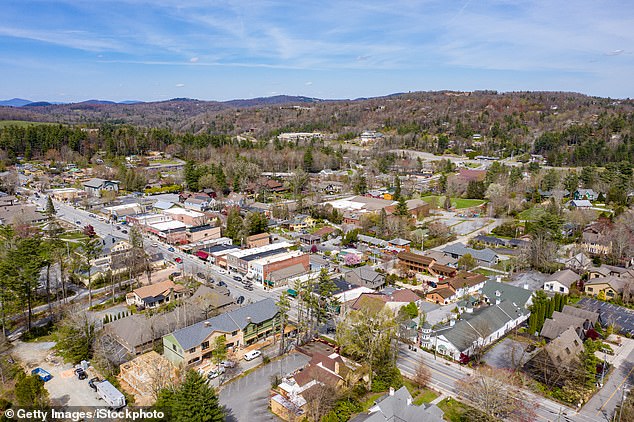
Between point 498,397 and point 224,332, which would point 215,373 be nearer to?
point 224,332

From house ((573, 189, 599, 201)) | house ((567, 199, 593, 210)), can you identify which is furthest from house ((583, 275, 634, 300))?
house ((573, 189, 599, 201))

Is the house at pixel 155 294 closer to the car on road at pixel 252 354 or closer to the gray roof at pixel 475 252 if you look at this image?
the car on road at pixel 252 354

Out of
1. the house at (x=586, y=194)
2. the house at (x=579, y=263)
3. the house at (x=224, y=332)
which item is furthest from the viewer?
the house at (x=586, y=194)

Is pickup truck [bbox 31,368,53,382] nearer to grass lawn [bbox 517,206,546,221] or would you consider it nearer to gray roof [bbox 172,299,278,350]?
gray roof [bbox 172,299,278,350]

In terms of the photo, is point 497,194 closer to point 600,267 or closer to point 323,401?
point 600,267

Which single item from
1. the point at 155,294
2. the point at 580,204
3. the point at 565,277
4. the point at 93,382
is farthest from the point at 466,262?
the point at 93,382

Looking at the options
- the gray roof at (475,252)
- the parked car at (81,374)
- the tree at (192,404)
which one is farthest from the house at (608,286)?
the parked car at (81,374)
